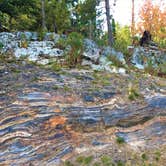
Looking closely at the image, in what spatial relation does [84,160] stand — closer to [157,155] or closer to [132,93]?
[157,155]

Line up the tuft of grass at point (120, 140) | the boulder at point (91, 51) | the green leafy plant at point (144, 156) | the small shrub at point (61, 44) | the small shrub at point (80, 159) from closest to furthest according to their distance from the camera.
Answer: the small shrub at point (80, 159) → the green leafy plant at point (144, 156) → the tuft of grass at point (120, 140) → the boulder at point (91, 51) → the small shrub at point (61, 44)

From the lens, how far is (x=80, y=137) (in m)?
7.92

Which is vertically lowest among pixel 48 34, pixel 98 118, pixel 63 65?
pixel 98 118

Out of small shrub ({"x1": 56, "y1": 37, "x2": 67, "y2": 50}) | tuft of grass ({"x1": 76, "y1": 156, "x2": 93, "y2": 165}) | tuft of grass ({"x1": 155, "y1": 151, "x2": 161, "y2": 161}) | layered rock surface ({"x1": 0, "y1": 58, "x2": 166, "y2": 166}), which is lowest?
tuft of grass ({"x1": 155, "y1": 151, "x2": 161, "y2": 161})

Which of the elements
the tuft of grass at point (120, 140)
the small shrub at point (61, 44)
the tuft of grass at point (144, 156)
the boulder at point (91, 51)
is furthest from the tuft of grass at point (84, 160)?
the small shrub at point (61, 44)

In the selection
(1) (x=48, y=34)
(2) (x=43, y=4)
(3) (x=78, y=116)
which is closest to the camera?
(3) (x=78, y=116)

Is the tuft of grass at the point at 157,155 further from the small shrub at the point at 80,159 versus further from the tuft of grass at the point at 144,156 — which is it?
the small shrub at the point at 80,159

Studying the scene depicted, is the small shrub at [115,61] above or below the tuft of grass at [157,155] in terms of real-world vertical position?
above

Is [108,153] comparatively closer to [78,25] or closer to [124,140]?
[124,140]

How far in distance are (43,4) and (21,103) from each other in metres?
8.67

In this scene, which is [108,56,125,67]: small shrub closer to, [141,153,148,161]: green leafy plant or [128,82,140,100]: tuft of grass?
[128,82,140,100]: tuft of grass

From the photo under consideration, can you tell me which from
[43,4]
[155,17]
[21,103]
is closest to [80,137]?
[21,103]

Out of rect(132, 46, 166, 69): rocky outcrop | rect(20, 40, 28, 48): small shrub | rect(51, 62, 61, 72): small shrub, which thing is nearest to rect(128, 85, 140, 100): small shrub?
rect(51, 62, 61, 72): small shrub

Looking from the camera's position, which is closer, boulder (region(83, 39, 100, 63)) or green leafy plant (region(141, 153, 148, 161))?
green leafy plant (region(141, 153, 148, 161))
